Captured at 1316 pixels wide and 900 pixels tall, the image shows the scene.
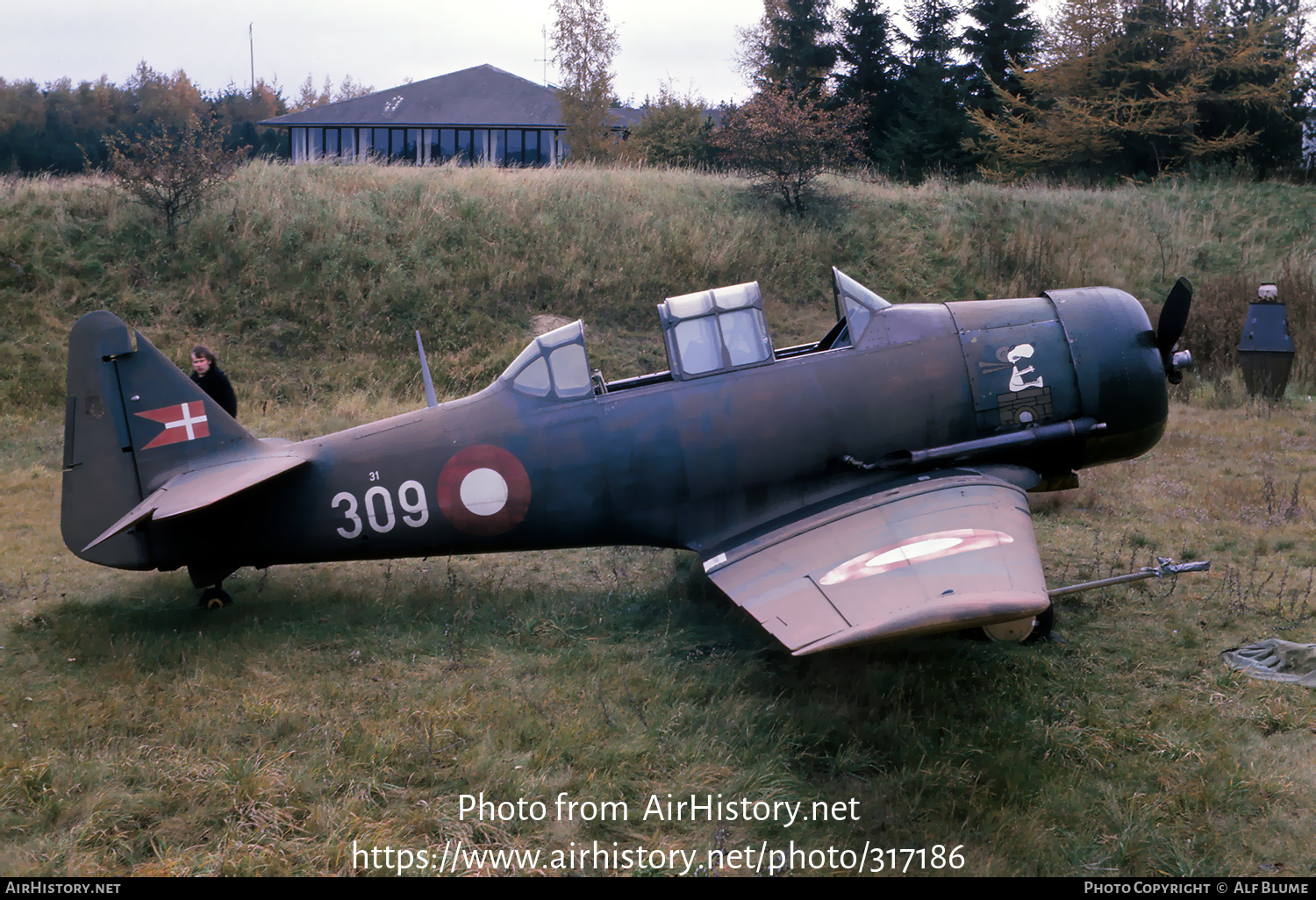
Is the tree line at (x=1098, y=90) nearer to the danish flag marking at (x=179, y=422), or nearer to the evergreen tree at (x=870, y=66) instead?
the evergreen tree at (x=870, y=66)

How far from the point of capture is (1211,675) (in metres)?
4.98

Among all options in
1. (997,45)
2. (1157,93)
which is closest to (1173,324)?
(1157,93)

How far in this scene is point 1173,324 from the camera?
19.5 ft

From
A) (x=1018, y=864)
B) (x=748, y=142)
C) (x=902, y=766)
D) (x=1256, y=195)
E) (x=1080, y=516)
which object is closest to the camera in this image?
(x=1018, y=864)

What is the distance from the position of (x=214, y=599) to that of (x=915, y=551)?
16.1ft

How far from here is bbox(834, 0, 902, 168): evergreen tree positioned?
2975cm

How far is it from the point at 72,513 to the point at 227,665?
179 centimetres

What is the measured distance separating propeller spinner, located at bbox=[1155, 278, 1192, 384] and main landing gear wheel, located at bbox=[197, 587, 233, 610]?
708 centimetres

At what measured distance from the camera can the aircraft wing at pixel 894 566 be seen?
3699 mm

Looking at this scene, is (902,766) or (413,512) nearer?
(902,766)

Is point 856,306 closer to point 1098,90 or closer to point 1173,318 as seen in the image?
point 1173,318

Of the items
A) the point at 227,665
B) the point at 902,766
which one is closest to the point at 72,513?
the point at 227,665

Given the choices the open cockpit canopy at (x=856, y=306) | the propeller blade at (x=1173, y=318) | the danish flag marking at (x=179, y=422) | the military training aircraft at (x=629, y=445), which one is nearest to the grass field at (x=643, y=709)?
the military training aircraft at (x=629, y=445)
